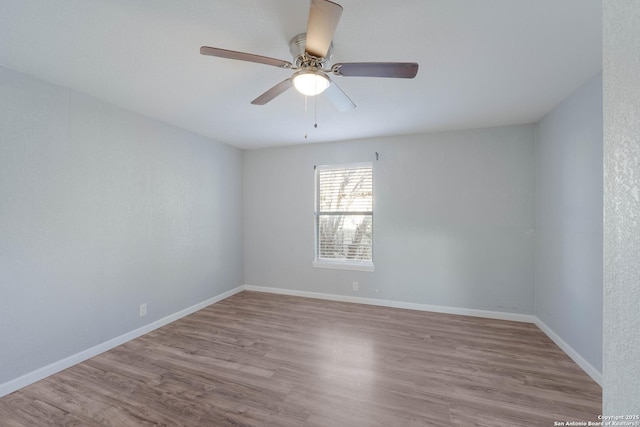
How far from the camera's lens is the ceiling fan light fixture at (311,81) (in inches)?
64.2

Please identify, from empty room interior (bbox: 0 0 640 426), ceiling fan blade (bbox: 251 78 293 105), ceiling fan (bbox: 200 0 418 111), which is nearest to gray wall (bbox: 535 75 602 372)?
empty room interior (bbox: 0 0 640 426)

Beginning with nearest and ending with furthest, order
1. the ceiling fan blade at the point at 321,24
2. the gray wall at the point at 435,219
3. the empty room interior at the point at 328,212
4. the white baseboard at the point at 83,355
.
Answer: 1. the ceiling fan blade at the point at 321,24
2. the empty room interior at the point at 328,212
3. the white baseboard at the point at 83,355
4. the gray wall at the point at 435,219

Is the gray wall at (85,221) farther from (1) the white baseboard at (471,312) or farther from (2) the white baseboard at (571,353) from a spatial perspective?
(2) the white baseboard at (571,353)

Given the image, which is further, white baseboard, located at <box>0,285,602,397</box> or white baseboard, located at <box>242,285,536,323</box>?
white baseboard, located at <box>242,285,536,323</box>

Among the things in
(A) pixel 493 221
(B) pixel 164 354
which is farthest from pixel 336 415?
(A) pixel 493 221

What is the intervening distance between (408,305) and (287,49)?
11.2ft

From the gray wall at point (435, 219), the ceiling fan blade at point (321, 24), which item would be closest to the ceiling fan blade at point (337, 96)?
the ceiling fan blade at point (321, 24)

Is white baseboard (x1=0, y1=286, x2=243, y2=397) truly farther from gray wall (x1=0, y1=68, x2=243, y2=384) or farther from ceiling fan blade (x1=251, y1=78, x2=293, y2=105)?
ceiling fan blade (x1=251, y1=78, x2=293, y2=105)

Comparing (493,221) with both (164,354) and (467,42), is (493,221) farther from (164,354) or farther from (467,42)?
A: (164,354)

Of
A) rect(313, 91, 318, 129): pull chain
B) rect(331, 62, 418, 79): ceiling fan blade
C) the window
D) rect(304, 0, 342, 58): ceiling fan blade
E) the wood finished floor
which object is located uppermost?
rect(313, 91, 318, 129): pull chain

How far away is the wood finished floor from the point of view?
5.83 feet

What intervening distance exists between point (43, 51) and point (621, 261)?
3.11 metres

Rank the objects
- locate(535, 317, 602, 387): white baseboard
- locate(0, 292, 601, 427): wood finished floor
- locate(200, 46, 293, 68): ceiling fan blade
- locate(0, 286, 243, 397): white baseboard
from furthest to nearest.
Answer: locate(535, 317, 602, 387): white baseboard → locate(0, 286, 243, 397): white baseboard → locate(0, 292, 601, 427): wood finished floor → locate(200, 46, 293, 68): ceiling fan blade

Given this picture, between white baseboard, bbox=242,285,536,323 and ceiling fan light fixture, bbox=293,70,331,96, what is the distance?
3108mm
